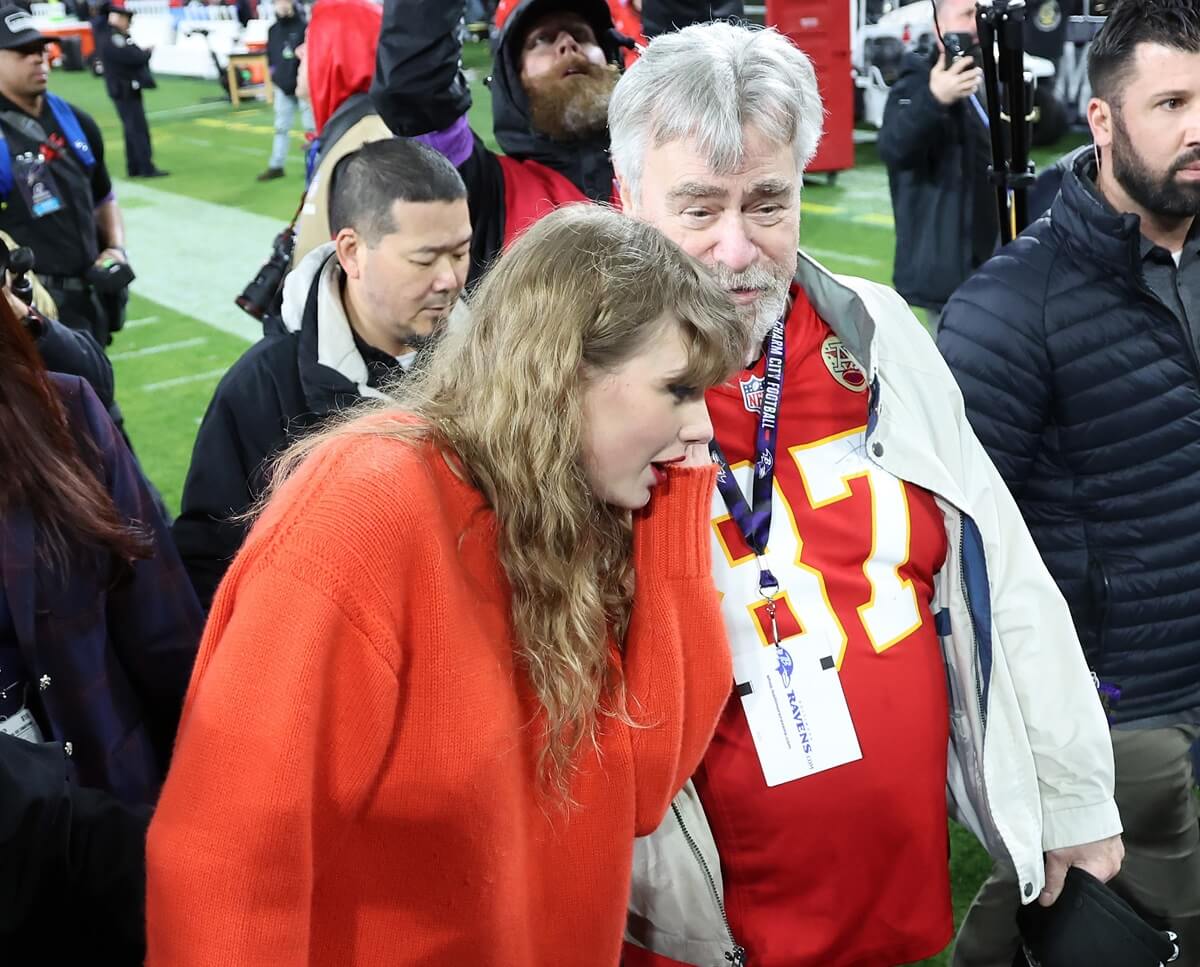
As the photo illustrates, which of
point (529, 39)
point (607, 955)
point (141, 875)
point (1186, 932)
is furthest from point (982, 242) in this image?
point (141, 875)

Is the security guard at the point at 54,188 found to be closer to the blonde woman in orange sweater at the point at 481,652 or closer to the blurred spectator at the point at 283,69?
the blonde woman in orange sweater at the point at 481,652

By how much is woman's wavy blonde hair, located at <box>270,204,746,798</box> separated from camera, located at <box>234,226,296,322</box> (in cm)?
212

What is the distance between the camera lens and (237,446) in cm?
259

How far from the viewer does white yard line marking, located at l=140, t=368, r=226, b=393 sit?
25.2 ft

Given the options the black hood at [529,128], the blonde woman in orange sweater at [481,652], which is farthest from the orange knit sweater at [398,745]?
the black hood at [529,128]

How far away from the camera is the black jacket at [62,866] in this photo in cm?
141

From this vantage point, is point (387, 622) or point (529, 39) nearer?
point (387, 622)

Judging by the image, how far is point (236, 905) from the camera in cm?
131

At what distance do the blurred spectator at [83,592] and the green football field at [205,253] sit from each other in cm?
114

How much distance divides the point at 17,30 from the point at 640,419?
5017mm

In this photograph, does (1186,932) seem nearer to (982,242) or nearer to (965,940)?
(965,940)

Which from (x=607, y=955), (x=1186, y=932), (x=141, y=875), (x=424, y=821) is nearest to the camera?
(x=424, y=821)

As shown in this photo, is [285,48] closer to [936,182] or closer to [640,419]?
[936,182]

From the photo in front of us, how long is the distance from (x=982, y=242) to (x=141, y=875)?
13.8ft
